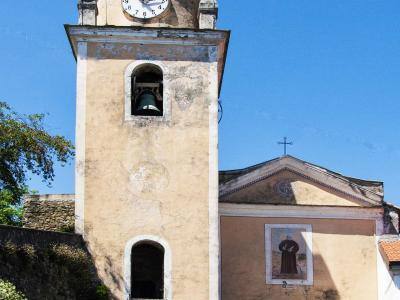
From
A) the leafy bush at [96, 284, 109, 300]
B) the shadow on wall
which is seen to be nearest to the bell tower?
the leafy bush at [96, 284, 109, 300]

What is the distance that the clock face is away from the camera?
18609 mm

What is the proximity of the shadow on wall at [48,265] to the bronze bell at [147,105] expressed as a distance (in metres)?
3.10

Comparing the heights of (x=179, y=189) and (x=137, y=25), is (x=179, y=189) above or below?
below

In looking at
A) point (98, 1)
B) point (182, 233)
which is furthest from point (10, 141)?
point (182, 233)

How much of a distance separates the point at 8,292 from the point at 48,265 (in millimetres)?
2400

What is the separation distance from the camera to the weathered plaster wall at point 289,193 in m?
20.4

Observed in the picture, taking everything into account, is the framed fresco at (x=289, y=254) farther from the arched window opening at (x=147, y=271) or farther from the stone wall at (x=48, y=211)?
the stone wall at (x=48, y=211)

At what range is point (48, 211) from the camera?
20.8 metres

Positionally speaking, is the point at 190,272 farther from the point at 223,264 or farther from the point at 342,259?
the point at 342,259

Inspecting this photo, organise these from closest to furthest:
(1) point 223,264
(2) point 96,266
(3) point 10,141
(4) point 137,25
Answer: (2) point 96,266 < (4) point 137,25 < (1) point 223,264 < (3) point 10,141

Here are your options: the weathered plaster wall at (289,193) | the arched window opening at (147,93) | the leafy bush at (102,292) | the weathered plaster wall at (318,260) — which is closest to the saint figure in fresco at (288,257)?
the weathered plaster wall at (318,260)

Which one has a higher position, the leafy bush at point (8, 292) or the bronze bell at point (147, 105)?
the bronze bell at point (147, 105)

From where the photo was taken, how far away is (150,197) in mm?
17672

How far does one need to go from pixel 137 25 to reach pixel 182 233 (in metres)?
4.75
